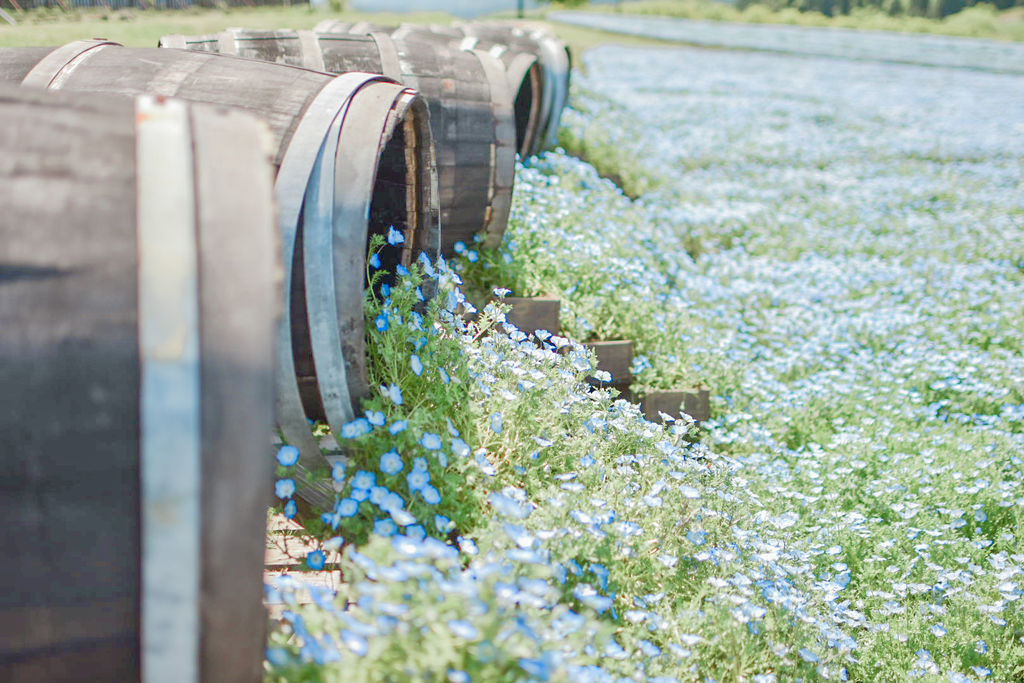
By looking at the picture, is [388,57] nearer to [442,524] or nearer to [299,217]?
[299,217]

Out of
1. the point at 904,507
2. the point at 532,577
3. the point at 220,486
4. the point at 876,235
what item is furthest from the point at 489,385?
the point at 876,235

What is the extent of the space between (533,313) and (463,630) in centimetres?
292

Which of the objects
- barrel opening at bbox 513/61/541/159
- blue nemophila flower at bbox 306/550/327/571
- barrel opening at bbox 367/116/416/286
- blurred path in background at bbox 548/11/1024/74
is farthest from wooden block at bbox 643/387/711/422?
blurred path in background at bbox 548/11/1024/74

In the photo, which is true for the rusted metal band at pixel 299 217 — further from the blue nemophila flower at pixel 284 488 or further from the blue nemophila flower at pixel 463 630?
the blue nemophila flower at pixel 463 630

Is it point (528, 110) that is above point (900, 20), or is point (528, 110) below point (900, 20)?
below

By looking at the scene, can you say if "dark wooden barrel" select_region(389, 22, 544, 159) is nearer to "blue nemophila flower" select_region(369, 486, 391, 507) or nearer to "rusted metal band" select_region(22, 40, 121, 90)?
"rusted metal band" select_region(22, 40, 121, 90)

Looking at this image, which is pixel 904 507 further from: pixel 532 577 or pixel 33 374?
pixel 33 374

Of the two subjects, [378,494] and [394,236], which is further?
[394,236]

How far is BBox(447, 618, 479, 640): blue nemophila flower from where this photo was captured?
1538mm

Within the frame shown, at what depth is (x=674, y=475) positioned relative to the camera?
293cm

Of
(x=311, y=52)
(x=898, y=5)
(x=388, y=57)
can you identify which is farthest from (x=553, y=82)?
(x=898, y=5)

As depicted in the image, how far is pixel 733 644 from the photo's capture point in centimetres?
244

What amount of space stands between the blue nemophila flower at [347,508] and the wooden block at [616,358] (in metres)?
2.41

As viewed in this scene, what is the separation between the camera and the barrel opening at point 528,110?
6.49m
